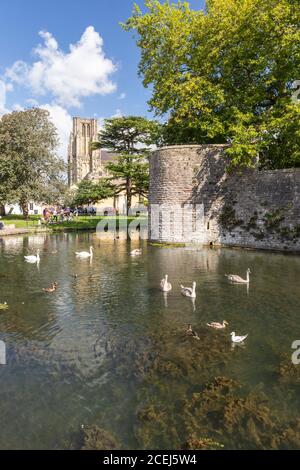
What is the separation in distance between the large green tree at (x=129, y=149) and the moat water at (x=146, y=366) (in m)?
32.7

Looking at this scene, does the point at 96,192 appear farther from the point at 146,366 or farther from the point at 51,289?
the point at 146,366

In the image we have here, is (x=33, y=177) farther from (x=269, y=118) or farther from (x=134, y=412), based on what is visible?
(x=134, y=412)

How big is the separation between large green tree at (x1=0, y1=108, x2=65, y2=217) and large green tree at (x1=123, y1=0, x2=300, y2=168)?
23.4 metres

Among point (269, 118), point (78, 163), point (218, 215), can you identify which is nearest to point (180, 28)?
point (269, 118)

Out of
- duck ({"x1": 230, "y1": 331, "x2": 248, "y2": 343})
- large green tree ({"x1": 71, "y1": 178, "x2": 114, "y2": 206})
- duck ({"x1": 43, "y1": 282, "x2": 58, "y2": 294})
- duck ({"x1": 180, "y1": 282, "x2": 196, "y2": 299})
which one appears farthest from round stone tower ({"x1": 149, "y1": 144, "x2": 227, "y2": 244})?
duck ({"x1": 230, "y1": 331, "x2": 248, "y2": 343})

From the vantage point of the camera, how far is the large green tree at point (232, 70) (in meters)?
27.1

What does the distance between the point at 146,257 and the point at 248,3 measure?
20963 millimetres

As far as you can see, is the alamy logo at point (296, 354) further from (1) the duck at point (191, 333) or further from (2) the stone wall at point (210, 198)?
(2) the stone wall at point (210, 198)

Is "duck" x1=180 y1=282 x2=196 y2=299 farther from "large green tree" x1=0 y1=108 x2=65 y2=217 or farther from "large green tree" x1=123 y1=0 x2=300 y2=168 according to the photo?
"large green tree" x1=0 y1=108 x2=65 y2=217

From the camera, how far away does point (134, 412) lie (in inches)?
283

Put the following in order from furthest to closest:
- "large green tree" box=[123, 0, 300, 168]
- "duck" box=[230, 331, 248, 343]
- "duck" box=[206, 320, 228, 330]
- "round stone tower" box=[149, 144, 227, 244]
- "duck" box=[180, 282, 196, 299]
A: 1. "round stone tower" box=[149, 144, 227, 244]
2. "large green tree" box=[123, 0, 300, 168]
3. "duck" box=[180, 282, 196, 299]
4. "duck" box=[206, 320, 228, 330]
5. "duck" box=[230, 331, 248, 343]

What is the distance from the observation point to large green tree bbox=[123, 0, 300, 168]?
89.0 feet

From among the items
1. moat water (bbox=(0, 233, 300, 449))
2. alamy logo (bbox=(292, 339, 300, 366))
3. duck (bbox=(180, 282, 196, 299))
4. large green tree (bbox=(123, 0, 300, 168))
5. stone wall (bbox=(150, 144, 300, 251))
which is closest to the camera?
moat water (bbox=(0, 233, 300, 449))

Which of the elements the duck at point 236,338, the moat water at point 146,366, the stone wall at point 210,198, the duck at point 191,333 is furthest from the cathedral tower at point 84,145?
the duck at point 236,338
